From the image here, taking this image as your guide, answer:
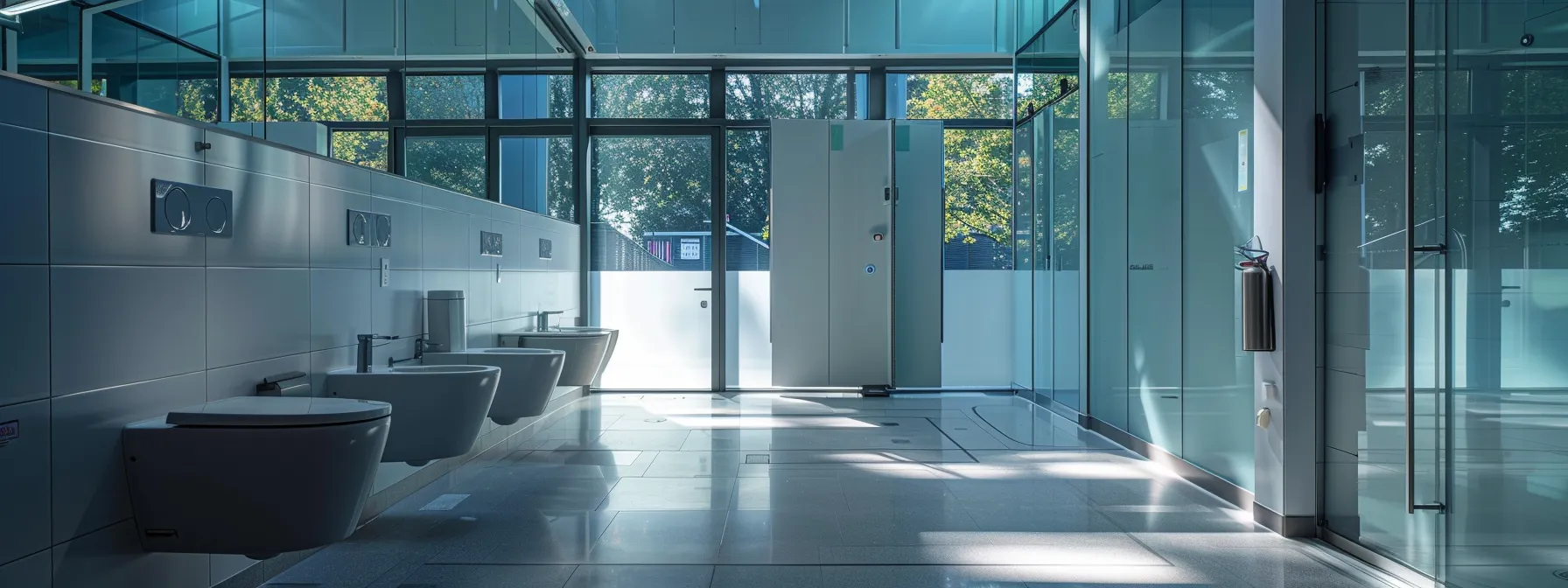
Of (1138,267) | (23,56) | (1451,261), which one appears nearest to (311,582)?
(23,56)

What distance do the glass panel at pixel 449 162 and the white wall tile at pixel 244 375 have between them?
1091 millimetres

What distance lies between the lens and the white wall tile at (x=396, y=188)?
326 cm

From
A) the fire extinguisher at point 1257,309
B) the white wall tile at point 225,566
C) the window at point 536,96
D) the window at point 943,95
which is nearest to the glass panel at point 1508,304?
the fire extinguisher at point 1257,309

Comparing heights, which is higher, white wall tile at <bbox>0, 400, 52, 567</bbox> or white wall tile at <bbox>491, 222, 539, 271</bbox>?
white wall tile at <bbox>491, 222, 539, 271</bbox>

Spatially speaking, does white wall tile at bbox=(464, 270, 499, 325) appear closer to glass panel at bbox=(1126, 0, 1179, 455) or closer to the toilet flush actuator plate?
the toilet flush actuator plate

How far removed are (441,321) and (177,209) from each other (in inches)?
60.8

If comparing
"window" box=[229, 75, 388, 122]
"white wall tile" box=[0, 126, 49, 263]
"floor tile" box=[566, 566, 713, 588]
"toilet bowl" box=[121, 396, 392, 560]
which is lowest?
"floor tile" box=[566, 566, 713, 588]

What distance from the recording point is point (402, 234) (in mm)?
3471

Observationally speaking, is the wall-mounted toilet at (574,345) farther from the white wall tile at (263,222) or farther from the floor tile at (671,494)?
the white wall tile at (263,222)

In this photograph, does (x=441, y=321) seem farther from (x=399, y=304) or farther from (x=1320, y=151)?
(x=1320, y=151)

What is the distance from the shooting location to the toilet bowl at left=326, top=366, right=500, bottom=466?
2.87m

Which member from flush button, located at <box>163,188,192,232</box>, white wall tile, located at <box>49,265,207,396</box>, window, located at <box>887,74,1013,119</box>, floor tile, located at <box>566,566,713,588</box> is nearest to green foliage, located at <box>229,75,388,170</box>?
flush button, located at <box>163,188,192,232</box>

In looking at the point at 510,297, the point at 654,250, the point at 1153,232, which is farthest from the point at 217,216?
the point at 654,250

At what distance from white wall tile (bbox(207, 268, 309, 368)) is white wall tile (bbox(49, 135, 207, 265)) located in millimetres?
165
